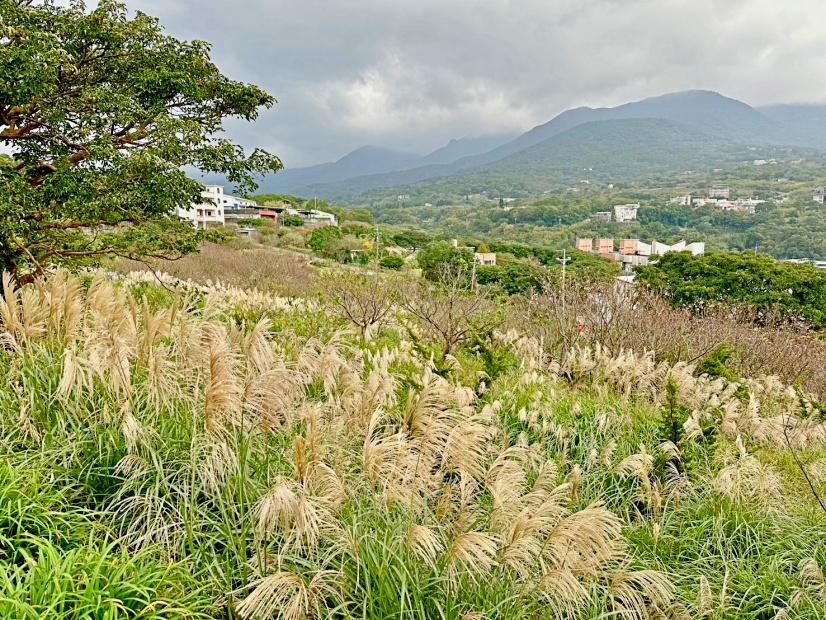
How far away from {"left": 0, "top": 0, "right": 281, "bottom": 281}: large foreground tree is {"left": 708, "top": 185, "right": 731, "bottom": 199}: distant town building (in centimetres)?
10848

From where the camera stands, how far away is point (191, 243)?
26.2 ft

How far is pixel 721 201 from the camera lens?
89125 millimetres

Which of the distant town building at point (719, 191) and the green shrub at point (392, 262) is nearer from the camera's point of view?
the green shrub at point (392, 262)

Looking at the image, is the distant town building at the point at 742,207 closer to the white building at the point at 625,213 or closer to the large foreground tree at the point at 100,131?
the white building at the point at 625,213

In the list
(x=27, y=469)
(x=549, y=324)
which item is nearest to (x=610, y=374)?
(x=549, y=324)

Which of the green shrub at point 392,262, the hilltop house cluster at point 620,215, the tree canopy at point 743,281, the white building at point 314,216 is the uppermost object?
the white building at point 314,216

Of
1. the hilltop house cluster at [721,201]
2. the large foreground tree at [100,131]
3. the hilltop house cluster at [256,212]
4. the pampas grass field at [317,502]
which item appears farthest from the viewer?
the hilltop house cluster at [721,201]

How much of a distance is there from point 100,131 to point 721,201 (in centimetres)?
10160

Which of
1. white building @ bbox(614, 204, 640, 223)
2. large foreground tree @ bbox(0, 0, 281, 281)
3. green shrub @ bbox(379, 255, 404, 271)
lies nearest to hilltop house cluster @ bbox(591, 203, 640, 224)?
white building @ bbox(614, 204, 640, 223)

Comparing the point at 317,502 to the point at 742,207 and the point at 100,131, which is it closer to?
the point at 100,131

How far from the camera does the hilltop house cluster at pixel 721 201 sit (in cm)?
7706

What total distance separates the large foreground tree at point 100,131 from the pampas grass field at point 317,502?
7.91 ft

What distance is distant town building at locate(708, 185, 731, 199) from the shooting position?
9788 cm

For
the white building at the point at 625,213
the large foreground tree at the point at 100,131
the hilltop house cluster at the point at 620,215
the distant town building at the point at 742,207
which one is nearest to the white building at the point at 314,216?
the hilltop house cluster at the point at 620,215
